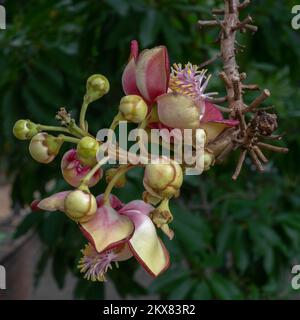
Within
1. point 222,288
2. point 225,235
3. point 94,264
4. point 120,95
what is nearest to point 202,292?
point 222,288

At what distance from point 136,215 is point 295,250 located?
106 centimetres

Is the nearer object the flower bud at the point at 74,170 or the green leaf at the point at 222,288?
the flower bud at the point at 74,170

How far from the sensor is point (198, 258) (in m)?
1.34

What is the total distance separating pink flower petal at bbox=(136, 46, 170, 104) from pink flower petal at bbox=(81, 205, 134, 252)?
87 mm

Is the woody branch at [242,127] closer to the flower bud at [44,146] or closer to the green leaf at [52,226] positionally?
the flower bud at [44,146]

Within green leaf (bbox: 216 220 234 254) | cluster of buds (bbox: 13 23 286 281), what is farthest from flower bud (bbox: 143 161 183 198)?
green leaf (bbox: 216 220 234 254)

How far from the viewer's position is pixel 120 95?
4.28 feet

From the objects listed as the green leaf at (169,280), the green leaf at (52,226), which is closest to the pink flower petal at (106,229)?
the green leaf at (52,226)

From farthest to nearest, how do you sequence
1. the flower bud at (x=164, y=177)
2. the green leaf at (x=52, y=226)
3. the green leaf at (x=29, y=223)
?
the green leaf at (x=29, y=223), the green leaf at (x=52, y=226), the flower bud at (x=164, y=177)

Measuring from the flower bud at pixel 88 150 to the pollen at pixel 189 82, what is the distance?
0.28 feet

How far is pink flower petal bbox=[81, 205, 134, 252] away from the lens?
382mm

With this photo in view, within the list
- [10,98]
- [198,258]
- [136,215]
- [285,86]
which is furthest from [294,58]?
[136,215]

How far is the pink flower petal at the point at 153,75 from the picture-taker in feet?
1.34

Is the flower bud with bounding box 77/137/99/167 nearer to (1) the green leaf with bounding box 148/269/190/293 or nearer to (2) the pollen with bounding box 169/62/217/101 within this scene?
(2) the pollen with bounding box 169/62/217/101
